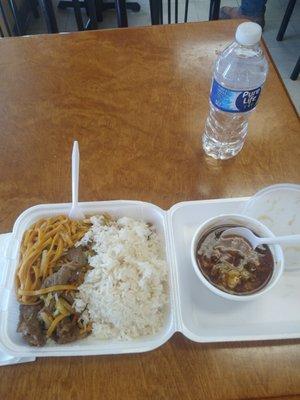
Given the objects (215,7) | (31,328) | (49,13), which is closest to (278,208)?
(31,328)

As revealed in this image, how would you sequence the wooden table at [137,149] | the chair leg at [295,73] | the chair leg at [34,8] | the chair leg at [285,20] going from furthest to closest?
1. the chair leg at [34,8]
2. the chair leg at [285,20]
3. the chair leg at [295,73]
4. the wooden table at [137,149]

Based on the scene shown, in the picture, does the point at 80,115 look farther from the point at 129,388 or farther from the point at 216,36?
the point at 129,388

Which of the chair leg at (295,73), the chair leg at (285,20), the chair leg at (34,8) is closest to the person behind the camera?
the chair leg at (295,73)

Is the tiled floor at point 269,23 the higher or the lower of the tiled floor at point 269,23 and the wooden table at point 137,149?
the lower

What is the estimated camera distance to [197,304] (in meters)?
0.79

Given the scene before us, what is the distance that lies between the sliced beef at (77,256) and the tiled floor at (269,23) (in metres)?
2.42

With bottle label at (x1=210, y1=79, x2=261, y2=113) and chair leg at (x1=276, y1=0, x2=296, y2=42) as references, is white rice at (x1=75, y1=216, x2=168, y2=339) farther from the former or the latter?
chair leg at (x1=276, y1=0, x2=296, y2=42)

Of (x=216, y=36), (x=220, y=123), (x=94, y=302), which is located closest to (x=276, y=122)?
(x=220, y=123)

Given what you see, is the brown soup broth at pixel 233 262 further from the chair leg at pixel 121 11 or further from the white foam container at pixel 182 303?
the chair leg at pixel 121 11

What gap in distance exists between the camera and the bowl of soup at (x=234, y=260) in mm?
737

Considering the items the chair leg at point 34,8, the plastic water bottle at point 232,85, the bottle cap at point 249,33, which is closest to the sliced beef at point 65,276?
the plastic water bottle at point 232,85

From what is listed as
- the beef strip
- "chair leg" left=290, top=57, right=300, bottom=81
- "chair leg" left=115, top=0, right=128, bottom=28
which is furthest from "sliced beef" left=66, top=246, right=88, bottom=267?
"chair leg" left=290, top=57, right=300, bottom=81

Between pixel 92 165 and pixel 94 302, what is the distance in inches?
17.3

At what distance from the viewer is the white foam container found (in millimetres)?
708
